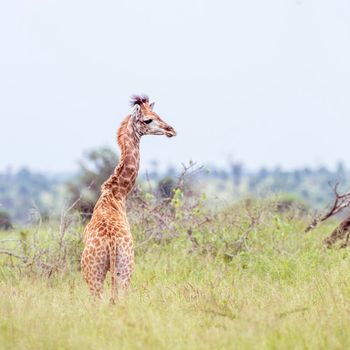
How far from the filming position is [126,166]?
7984 mm

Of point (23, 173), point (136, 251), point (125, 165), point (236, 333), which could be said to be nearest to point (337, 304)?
point (236, 333)

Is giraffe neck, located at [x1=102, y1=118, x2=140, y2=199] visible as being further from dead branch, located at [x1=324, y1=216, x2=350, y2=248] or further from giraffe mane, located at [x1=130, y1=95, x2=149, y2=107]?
dead branch, located at [x1=324, y1=216, x2=350, y2=248]

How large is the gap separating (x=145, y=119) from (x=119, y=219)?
1133 millimetres

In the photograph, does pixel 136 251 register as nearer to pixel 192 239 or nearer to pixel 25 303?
pixel 192 239

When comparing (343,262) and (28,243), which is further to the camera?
(28,243)

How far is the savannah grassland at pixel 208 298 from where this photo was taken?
18.8ft

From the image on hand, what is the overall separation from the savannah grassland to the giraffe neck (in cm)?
80

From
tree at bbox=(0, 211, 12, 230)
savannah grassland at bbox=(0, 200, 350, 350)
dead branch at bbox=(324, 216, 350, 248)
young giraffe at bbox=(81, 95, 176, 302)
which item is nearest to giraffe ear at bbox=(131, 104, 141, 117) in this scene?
young giraffe at bbox=(81, 95, 176, 302)

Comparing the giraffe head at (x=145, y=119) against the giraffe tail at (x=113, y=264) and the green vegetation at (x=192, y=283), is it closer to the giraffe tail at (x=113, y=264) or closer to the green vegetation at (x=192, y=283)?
the green vegetation at (x=192, y=283)

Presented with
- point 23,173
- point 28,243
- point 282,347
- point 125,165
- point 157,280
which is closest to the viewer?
point 282,347

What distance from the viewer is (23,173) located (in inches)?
3132

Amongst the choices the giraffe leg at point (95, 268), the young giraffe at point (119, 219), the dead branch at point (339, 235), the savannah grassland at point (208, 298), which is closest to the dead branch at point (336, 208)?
the savannah grassland at point (208, 298)

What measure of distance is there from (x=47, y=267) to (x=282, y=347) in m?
4.50

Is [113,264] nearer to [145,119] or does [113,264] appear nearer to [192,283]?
[145,119]
